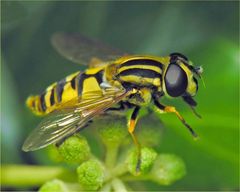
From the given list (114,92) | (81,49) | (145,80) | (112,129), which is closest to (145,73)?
(145,80)

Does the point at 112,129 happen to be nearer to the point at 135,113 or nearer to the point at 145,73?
the point at 135,113

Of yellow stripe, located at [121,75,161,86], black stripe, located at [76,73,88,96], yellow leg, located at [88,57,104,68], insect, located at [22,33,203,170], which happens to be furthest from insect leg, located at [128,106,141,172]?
yellow leg, located at [88,57,104,68]

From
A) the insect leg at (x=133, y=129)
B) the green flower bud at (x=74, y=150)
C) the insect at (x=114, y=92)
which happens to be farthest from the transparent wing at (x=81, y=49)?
the green flower bud at (x=74, y=150)

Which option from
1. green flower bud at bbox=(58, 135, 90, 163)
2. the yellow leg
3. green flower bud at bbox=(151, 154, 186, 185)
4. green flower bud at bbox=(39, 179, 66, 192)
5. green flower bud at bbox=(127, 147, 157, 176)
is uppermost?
the yellow leg

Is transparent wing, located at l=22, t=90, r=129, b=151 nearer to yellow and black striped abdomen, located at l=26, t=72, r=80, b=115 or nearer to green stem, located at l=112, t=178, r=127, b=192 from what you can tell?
yellow and black striped abdomen, located at l=26, t=72, r=80, b=115

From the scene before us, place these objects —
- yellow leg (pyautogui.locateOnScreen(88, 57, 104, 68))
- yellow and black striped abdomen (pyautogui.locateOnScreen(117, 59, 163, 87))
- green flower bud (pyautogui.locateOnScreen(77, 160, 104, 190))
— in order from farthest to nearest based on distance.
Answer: yellow leg (pyautogui.locateOnScreen(88, 57, 104, 68)) → yellow and black striped abdomen (pyautogui.locateOnScreen(117, 59, 163, 87)) → green flower bud (pyautogui.locateOnScreen(77, 160, 104, 190))

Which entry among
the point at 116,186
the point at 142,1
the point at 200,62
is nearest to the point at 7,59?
the point at 142,1

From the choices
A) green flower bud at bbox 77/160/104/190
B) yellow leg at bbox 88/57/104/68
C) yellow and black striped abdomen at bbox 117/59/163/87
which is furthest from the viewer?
yellow leg at bbox 88/57/104/68

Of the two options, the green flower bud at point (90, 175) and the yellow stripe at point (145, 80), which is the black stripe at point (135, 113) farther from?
the green flower bud at point (90, 175)
